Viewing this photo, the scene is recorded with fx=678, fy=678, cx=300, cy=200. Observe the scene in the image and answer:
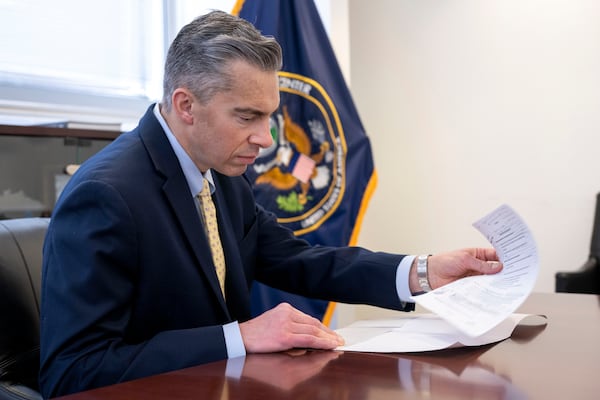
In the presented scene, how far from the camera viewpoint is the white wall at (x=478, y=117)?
11.9 ft

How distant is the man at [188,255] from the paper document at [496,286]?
3.5 inches

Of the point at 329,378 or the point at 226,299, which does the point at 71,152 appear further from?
the point at 329,378

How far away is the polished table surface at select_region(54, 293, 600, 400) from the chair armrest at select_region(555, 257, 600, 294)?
2024mm

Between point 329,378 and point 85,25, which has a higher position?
point 85,25

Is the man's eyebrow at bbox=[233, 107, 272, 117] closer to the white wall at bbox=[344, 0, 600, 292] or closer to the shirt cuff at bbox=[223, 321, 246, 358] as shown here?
the shirt cuff at bbox=[223, 321, 246, 358]

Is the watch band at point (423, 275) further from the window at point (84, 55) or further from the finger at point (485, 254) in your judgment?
the window at point (84, 55)

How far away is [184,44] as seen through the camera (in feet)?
4.67

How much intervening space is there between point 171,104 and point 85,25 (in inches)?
74.2

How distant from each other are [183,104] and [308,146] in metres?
1.83

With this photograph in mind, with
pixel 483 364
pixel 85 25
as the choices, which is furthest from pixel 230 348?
pixel 85 25

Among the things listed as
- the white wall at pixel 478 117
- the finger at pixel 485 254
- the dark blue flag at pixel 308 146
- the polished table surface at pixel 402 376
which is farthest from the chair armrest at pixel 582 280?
the polished table surface at pixel 402 376

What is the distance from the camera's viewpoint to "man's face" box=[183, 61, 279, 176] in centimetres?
142

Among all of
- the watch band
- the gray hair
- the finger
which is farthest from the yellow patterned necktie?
the finger

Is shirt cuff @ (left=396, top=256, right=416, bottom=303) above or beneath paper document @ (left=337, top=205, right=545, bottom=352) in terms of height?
beneath
